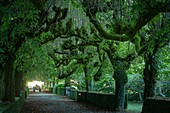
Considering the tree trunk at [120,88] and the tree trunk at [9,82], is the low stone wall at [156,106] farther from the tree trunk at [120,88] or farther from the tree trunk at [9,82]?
the tree trunk at [9,82]

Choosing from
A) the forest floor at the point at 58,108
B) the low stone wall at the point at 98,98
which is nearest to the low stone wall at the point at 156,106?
the forest floor at the point at 58,108

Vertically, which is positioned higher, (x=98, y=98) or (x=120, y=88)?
(x=120, y=88)

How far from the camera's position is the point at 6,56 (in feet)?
36.8

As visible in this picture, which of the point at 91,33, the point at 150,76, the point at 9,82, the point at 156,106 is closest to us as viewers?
the point at 156,106

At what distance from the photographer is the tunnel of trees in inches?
259

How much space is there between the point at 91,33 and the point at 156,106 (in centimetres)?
559

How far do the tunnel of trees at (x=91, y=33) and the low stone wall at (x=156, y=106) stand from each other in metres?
1.07

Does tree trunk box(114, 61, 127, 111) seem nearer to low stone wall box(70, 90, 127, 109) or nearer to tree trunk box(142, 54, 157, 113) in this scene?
low stone wall box(70, 90, 127, 109)

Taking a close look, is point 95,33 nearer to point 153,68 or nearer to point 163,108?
point 153,68

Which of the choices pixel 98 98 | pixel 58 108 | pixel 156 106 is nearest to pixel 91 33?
pixel 156 106

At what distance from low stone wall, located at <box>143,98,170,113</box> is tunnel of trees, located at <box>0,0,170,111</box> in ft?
3.50

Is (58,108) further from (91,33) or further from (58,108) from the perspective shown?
(91,33)

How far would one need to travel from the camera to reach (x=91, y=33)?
564 inches

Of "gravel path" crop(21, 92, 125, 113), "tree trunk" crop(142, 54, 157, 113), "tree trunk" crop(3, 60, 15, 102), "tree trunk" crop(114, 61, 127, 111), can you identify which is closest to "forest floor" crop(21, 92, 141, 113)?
"gravel path" crop(21, 92, 125, 113)
